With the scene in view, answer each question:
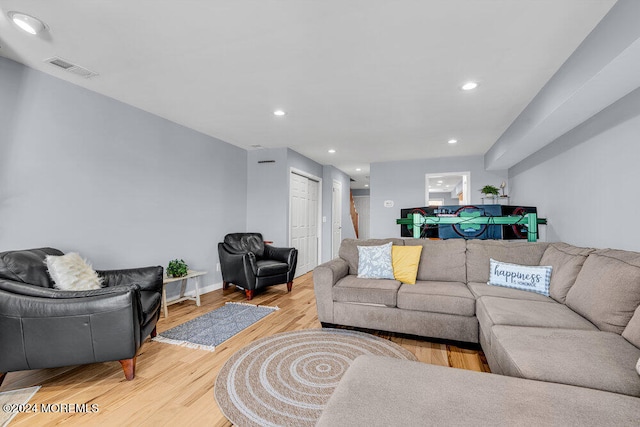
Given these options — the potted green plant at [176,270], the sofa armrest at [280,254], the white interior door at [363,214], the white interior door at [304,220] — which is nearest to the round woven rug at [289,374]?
the potted green plant at [176,270]

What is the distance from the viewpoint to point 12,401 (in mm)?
1767

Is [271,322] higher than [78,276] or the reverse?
the reverse

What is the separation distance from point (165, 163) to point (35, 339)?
2.37 metres

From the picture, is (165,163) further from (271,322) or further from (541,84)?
(541,84)

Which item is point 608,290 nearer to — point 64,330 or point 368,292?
point 368,292

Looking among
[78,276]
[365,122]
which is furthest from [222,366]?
[365,122]

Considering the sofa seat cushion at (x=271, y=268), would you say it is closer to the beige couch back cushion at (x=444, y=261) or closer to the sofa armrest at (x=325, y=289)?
the sofa armrest at (x=325, y=289)

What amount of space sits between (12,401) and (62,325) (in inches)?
20.1

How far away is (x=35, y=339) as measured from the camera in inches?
71.5

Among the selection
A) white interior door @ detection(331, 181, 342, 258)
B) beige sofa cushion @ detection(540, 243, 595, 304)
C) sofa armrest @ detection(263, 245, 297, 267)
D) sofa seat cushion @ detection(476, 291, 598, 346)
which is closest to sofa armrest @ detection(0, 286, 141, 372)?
sofa seat cushion @ detection(476, 291, 598, 346)

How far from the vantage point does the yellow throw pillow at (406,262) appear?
2.97 meters

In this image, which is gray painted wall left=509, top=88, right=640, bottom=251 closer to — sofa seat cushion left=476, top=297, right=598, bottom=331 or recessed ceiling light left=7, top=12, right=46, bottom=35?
sofa seat cushion left=476, top=297, right=598, bottom=331

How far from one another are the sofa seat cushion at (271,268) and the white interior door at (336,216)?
2.86m

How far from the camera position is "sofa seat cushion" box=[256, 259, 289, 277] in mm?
3963
